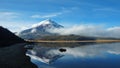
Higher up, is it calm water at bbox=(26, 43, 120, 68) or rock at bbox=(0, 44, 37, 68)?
rock at bbox=(0, 44, 37, 68)

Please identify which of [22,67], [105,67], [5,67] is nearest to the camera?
[5,67]

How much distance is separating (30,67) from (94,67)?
62.8 feet

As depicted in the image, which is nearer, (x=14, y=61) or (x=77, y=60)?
(x=14, y=61)

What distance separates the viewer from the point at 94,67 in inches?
2443

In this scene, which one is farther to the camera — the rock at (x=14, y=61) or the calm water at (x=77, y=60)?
the calm water at (x=77, y=60)

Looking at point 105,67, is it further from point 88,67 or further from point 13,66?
point 13,66

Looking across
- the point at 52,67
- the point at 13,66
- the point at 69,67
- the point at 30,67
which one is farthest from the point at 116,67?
the point at 13,66

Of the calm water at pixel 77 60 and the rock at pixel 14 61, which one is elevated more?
the rock at pixel 14 61

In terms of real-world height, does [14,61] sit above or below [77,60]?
above

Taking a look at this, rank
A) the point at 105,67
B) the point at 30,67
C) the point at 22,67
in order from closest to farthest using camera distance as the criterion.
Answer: the point at 22,67 → the point at 30,67 → the point at 105,67

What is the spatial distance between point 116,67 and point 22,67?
2657 centimetres

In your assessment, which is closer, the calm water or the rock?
the rock

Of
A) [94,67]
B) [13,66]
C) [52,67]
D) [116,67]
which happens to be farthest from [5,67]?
[116,67]

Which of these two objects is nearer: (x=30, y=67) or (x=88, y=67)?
(x=30, y=67)
